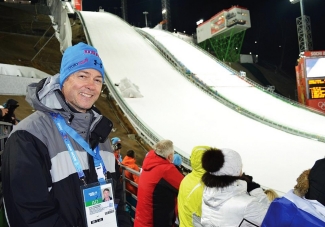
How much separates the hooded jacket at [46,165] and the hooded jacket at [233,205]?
63cm

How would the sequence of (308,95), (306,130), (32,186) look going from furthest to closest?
(308,95) < (306,130) < (32,186)

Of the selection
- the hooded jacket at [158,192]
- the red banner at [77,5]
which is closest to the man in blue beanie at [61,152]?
the hooded jacket at [158,192]

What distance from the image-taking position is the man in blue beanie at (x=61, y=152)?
1028mm

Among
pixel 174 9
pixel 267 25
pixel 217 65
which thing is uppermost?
pixel 174 9

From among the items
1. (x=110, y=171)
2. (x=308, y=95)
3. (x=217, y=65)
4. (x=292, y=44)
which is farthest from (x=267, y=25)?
(x=110, y=171)

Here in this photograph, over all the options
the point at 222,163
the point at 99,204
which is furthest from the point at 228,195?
the point at 99,204

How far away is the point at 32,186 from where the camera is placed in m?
1.03

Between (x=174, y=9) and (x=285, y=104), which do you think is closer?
(x=285, y=104)

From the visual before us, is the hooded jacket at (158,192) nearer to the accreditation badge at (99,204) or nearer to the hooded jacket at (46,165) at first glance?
the hooded jacket at (46,165)

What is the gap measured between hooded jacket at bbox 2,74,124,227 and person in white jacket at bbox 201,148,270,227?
62cm

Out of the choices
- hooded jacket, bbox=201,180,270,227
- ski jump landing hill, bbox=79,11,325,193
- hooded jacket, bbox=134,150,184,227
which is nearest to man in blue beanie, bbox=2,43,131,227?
hooded jacket, bbox=201,180,270,227

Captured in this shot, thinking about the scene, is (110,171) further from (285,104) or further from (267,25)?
(267,25)

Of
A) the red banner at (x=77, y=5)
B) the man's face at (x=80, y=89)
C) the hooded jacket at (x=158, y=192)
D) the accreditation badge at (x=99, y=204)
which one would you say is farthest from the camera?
the red banner at (x=77, y=5)

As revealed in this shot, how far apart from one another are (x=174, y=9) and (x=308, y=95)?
33690 millimetres
